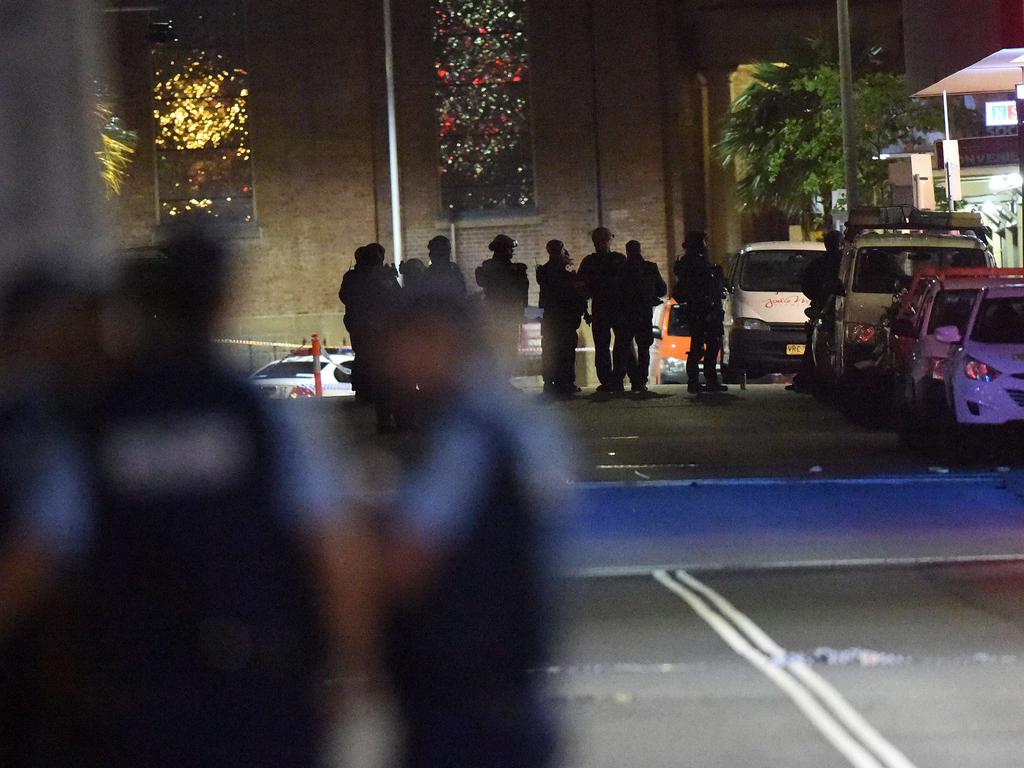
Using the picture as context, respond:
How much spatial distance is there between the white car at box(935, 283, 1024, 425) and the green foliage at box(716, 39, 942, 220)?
945 inches

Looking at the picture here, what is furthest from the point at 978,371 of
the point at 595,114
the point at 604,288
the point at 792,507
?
the point at 595,114

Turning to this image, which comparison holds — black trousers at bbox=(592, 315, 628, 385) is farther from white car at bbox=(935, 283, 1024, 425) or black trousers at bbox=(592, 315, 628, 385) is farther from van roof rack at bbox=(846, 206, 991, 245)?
white car at bbox=(935, 283, 1024, 425)

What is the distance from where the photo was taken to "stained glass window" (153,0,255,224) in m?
39.1

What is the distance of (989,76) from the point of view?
27.1 metres

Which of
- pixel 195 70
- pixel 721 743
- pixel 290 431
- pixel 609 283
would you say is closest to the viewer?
pixel 290 431

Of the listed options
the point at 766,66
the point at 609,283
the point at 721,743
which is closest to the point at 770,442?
the point at 609,283

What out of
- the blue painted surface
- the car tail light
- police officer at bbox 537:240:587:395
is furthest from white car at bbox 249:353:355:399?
the blue painted surface

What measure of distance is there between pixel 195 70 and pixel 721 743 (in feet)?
112

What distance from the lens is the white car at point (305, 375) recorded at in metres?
29.3

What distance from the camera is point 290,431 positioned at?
14.8 ft

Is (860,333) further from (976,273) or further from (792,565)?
(792,565)

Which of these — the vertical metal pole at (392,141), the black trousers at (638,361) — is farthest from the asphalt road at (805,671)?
the vertical metal pole at (392,141)

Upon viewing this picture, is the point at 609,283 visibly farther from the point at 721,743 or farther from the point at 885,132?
the point at 885,132

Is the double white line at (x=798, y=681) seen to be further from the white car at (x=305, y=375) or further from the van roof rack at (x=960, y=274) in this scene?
the white car at (x=305, y=375)
